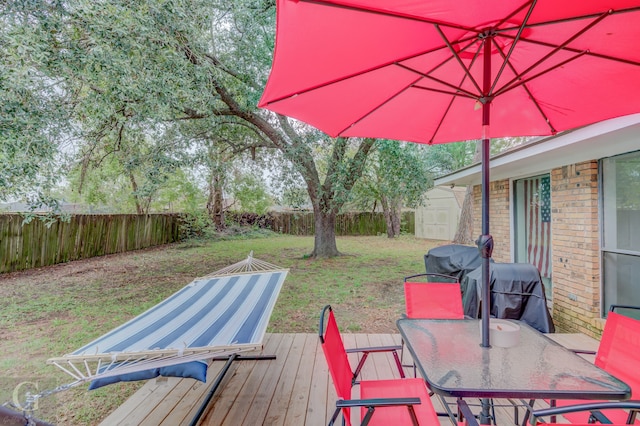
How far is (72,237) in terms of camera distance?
8797 mm

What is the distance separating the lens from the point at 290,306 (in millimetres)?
5691

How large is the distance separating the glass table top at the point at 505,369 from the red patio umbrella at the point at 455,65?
0.17m

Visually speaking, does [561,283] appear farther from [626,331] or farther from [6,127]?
[6,127]

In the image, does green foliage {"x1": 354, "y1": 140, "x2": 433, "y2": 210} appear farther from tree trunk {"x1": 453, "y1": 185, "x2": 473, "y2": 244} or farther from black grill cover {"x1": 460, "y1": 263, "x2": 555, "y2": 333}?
tree trunk {"x1": 453, "y1": 185, "x2": 473, "y2": 244}

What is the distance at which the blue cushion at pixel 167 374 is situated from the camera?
2.03m

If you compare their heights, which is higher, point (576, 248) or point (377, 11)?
point (377, 11)

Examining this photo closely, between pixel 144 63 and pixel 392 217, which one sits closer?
pixel 144 63

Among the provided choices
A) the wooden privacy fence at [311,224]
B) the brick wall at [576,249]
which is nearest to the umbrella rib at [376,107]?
the brick wall at [576,249]

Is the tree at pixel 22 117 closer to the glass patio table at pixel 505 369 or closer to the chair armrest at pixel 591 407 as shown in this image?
the glass patio table at pixel 505 369

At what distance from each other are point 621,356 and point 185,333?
2729 mm

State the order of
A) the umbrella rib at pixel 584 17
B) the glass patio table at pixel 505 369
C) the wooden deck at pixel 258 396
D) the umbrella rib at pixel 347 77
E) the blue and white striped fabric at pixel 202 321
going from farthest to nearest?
the wooden deck at pixel 258 396 → the blue and white striped fabric at pixel 202 321 → the umbrella rib at pixel 347 77 → the umbrella rib at pixel 584 17 → the glass patio table at pixel 505 369

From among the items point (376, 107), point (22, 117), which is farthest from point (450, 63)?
point (22, 117)

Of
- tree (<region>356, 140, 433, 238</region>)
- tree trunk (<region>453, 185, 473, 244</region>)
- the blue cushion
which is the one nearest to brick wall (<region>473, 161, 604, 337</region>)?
tree (<region>356, 140, 433, 238</region>)

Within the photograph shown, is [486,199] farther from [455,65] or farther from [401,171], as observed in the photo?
[401,171]
